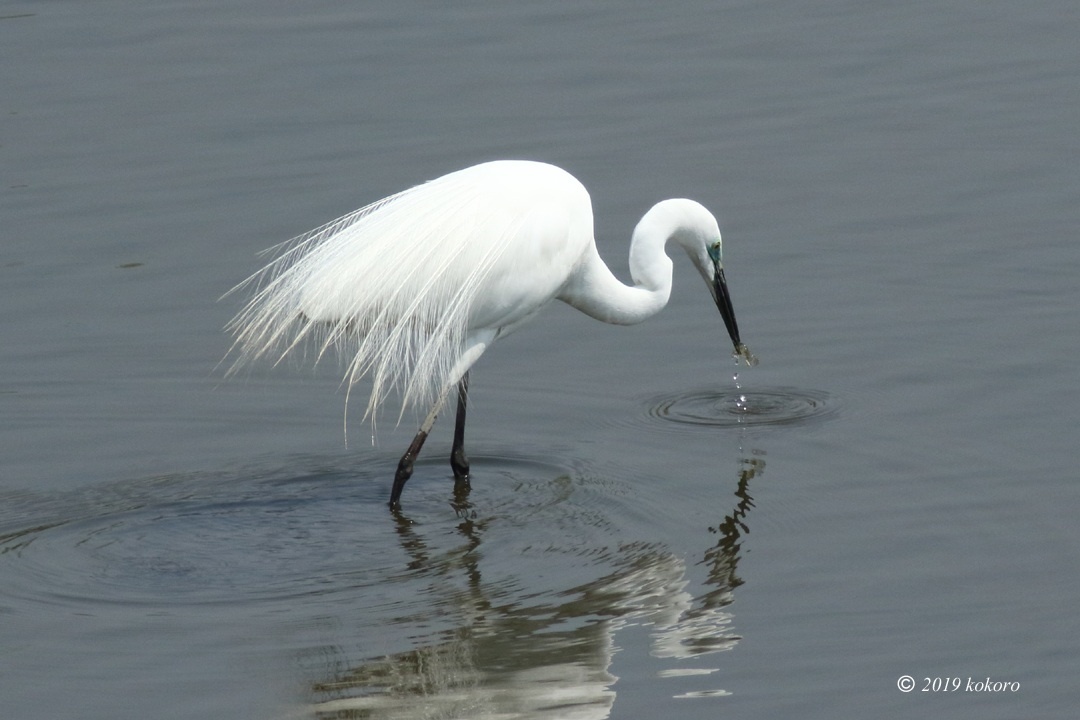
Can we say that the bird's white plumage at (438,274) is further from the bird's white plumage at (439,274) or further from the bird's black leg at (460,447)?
the bird's black leg at (460,447)

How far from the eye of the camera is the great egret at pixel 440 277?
748 cm

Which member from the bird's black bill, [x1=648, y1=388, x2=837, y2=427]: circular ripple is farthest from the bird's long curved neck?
[x1=648, y1=388, x2=837, y2=427]: circular ripple

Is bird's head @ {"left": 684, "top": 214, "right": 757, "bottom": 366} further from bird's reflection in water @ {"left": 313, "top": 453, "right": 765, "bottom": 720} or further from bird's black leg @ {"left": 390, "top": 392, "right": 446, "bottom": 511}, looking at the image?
bird's reflection in water @ {"left": 313, "top": 453, "right": 765, "bottom": 720}

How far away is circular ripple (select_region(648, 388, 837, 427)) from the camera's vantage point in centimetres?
846

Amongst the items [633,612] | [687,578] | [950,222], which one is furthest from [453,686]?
[950,222]

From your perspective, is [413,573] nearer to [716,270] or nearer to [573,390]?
[573,390]

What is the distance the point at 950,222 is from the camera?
10820mm

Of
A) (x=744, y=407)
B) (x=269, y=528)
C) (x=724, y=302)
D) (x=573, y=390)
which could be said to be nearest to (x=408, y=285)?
(x=269, y=528)

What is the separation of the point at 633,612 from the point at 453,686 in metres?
0.85

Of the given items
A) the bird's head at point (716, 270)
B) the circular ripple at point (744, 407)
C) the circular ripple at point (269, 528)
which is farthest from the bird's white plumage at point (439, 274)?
the circular ripple at point (744, 407)

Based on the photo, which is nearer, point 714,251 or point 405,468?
point 405,468

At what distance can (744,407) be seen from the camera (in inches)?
340

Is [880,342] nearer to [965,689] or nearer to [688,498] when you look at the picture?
[688,498]

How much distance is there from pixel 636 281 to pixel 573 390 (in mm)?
Result: 884
